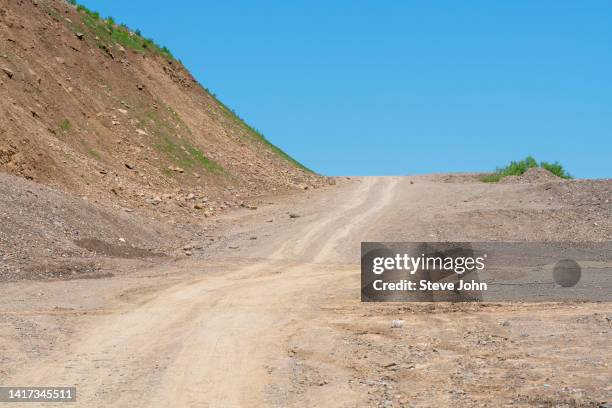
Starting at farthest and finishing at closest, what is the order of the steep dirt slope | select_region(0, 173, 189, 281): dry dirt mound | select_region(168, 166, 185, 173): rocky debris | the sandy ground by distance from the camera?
select_region(168, 166, 185, 173): rocky debris
the steep dirt slope
select_region(0, 173, 189, 281): dry dirt mound
the sandy ground

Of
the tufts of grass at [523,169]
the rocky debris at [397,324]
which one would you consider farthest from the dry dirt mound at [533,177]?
the rocky debris at [397,324]

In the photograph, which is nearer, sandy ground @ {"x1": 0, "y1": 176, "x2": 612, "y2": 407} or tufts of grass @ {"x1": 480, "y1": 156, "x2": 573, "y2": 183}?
sandy ground @ {"x1": 0, "y1": 176, "x2": 612, "y2": 407}

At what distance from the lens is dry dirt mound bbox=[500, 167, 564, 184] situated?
43531mm

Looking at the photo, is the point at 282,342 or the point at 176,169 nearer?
the point at 282,342

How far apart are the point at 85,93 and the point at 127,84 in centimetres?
426

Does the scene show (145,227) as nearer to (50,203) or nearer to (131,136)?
(50,203)

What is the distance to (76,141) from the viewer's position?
1323 inches

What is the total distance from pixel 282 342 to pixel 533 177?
34707mm

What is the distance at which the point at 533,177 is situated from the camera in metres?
44.4
